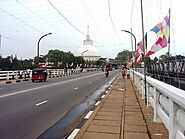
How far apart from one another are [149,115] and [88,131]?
8.35 ft

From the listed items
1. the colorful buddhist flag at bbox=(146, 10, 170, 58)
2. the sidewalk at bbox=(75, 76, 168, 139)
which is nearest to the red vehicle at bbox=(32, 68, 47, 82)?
the colorful buddhist flag at bbox=(146, 10, 170, 58)

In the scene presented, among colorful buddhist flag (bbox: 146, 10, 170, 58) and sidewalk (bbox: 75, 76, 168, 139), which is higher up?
colorful buddhist flag (bbox: 146, 10, 170, 58)

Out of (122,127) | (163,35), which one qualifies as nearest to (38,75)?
(163,35)

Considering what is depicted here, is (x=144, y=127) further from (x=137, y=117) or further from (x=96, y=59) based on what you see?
(x=96, y=59)

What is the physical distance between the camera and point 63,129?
744cm

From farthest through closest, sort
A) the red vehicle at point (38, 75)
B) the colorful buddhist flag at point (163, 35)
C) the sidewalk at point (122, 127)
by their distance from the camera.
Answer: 1. the red vehicle at point (38, 75)
2. the colorful buddhist flag at point (163, 35)
3. the sidewalk at point (122, 127)

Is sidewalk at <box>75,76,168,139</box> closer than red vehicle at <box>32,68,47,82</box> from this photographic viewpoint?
Yes

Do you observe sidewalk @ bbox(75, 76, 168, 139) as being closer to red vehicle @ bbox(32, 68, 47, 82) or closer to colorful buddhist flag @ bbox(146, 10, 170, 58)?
colorful buddhist flag @ bbox(146, 10, 170, 58)

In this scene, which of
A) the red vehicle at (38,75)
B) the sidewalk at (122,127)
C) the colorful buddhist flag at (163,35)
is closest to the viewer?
the sidewalk at (122,127)

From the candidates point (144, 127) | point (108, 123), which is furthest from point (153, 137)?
point (108, 123)

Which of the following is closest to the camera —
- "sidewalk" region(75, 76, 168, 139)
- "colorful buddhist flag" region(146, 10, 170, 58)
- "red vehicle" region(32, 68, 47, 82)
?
"sidewalk" region(75, 76, 168, 139)

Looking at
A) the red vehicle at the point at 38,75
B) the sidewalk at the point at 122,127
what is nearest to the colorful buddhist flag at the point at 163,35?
the sidewalk at the point at 122,127

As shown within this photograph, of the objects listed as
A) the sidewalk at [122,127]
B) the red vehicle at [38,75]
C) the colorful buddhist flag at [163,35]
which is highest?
the colorful buddhist flag at [163,35]

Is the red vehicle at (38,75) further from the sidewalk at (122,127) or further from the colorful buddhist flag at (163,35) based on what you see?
the sidewalk at (122,127)
